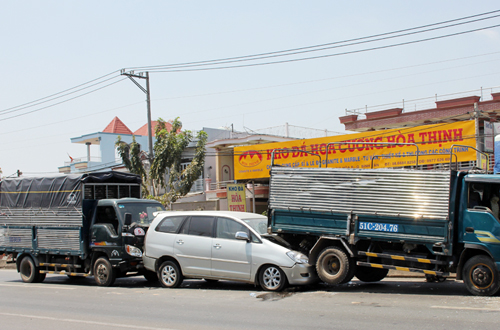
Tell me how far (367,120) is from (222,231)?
19.3 m

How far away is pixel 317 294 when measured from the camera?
9.91 meters

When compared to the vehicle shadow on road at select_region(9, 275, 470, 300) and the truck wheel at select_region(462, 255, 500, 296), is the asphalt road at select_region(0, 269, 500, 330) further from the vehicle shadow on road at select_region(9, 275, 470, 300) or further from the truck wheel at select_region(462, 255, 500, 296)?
the truck wheel at select_region(462, 255, 500, 296)

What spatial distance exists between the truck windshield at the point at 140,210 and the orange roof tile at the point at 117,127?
3522 cm

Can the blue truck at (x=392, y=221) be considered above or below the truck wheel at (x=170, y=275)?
above

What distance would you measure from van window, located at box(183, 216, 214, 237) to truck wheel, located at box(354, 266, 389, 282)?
11.4ft

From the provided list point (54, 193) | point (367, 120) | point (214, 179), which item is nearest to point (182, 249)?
point (54, 193)

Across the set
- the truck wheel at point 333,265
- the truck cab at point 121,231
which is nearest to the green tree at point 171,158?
the truck cab at point 121,231

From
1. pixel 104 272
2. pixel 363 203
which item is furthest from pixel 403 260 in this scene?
pixel 104 272

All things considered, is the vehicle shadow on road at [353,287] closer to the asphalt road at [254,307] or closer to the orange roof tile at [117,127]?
the asphalt road at [254,307]

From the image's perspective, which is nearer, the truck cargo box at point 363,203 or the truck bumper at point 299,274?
the truck cargo box at point 363,203

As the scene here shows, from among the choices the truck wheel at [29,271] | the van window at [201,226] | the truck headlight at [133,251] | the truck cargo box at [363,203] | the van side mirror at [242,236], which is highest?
the truck cargo box at [363,203]

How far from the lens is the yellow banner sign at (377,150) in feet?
62.4

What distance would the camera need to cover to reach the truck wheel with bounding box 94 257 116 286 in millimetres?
12422

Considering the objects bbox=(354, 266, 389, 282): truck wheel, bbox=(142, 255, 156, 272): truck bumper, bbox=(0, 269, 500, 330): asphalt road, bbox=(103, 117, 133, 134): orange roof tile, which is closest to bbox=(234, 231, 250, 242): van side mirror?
bbox=(0, 269, 500, 330): asphalt road
